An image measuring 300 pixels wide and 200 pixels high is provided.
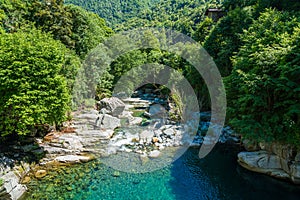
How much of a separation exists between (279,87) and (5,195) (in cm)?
1383

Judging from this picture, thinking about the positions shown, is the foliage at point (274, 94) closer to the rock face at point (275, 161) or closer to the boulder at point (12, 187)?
the rock face at point (275, 161)

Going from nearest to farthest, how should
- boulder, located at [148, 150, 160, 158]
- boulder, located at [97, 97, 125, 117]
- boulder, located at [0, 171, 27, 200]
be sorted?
boulder, located at [0, 171, 27, 200]
boulder, located at [148, 150, 160, 158]
boulder, located at [97, 97, 125, 117]

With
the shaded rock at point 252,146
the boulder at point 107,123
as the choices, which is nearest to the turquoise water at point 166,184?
the shaded rock at point 252,146

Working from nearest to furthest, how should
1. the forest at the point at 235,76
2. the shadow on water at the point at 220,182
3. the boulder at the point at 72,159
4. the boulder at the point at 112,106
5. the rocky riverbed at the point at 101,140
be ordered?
the shadow on water at the point at 220,182 → the forest at the point at 235,76 → the rocky riverbed at the point at 101,140 → the boulder at the point at 72,159 → the boulder at the point at 112,106

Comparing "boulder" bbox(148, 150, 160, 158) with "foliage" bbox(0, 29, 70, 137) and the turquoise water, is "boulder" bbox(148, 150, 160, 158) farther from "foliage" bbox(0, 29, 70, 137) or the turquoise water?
"foliage" bbox(0, 29, 70, 137)

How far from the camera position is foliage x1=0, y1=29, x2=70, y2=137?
1225 cm

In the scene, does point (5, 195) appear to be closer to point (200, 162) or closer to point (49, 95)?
point (49, 95)

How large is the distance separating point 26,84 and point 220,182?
12.0m

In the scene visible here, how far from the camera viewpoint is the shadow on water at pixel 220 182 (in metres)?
11.1

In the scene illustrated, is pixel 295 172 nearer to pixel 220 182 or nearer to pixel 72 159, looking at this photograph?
pixel 220 182

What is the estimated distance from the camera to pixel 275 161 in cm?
1248

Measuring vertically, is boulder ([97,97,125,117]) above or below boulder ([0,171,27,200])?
above

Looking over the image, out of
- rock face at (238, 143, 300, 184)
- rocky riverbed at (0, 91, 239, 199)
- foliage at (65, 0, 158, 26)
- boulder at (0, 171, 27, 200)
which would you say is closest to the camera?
boulder at (0, 171, 27, 200)

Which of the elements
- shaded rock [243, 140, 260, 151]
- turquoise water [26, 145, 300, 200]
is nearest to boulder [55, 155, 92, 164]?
turquoise water [26, 145, 300, 200]
